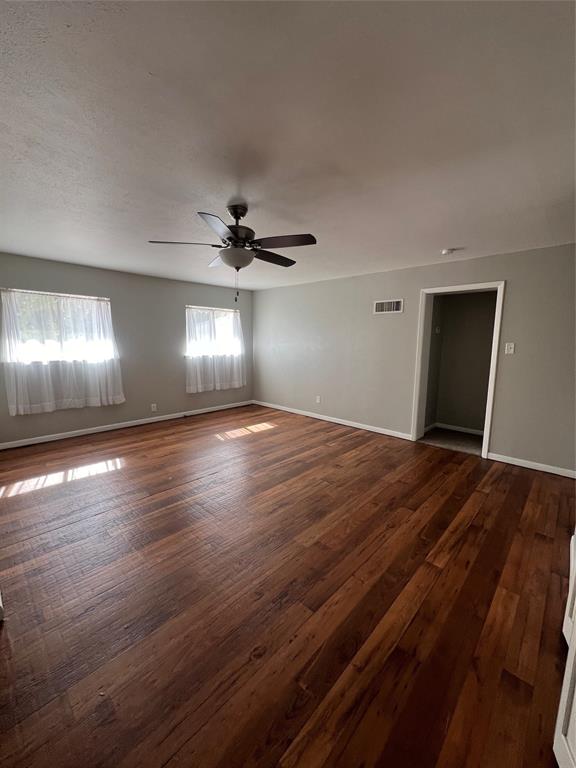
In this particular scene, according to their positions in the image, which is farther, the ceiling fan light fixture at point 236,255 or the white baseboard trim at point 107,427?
the white baseboard trim at point 107,427

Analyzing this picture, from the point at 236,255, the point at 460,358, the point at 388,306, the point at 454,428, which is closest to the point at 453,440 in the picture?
the point at 454,428

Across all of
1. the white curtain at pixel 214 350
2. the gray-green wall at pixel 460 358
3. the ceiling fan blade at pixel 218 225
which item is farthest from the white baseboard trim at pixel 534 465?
the white curtain at pixel 214 350

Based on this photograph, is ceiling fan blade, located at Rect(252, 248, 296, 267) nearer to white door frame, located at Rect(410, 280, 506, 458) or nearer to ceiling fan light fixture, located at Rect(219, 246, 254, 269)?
ceiling fan light fixture, located at Rect(219, 246, 254, 269)

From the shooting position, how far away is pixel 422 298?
13.9 ft

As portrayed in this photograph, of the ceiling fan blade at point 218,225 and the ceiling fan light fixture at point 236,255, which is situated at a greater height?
the ceiling fan blade at point 218,225

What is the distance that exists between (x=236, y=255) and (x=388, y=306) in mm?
2931

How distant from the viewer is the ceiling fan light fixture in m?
2.36

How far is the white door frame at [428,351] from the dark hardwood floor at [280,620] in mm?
1013

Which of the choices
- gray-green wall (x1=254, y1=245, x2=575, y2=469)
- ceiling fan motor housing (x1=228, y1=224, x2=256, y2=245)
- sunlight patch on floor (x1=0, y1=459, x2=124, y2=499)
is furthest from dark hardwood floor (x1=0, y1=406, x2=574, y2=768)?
ceiling fan motor housing (x1=228, y1=224, x2=256, y2=245)

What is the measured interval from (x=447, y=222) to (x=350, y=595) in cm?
298

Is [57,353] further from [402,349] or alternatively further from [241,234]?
[402,349]

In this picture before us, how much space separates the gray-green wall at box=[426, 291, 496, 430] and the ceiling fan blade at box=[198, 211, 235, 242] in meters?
3.44

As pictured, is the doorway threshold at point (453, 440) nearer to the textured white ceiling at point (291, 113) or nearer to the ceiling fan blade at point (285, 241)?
the textured white ceiling at point (291, 113)

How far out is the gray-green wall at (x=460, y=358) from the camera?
4.74 metres
